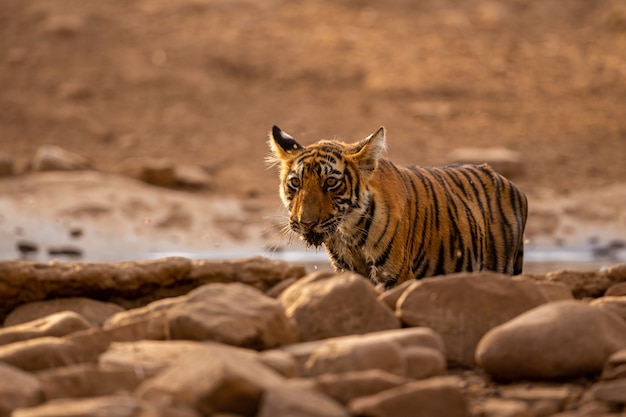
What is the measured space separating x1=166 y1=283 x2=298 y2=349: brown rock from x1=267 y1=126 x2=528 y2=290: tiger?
207 centimetres

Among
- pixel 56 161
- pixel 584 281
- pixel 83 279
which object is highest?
pixel 584 281

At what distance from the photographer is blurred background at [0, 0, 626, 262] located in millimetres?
15102

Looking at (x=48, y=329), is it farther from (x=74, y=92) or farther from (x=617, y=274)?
(x=74, y=92)

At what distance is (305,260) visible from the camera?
1373 centimetres

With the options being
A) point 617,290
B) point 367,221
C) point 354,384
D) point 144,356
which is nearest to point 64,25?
point 367,221

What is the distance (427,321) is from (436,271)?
2.30 m

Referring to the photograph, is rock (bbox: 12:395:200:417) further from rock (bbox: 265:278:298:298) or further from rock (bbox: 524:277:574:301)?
rock (bbox: 524:277:574:301)

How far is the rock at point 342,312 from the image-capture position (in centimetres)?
514

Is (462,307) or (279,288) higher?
(462,307)

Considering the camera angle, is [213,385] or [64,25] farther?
[64,25]

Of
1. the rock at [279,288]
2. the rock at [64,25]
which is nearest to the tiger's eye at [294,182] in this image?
the rock at [279,288]

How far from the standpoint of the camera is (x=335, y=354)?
4574 mm

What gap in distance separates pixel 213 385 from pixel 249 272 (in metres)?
2.29

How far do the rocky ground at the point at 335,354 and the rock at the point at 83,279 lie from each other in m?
0.68
